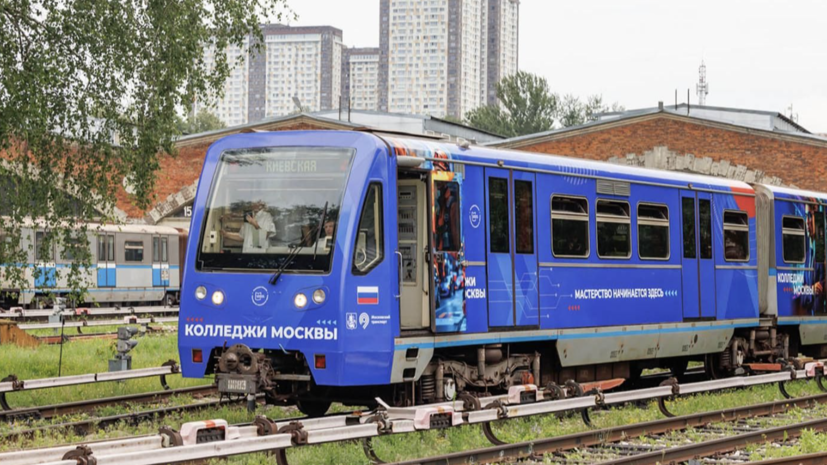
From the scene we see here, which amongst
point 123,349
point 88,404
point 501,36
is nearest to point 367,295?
point 88,404

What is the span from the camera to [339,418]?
10070mm

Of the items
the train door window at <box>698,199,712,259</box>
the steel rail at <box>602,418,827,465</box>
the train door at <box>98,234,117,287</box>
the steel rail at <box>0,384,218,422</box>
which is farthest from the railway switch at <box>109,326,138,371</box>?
the train door at <box>98,234,117,287</box>

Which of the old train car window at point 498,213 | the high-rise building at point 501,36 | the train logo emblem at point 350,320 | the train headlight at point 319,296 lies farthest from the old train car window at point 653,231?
the high-rise building at point 501,36

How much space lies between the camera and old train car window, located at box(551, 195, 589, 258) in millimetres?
13352

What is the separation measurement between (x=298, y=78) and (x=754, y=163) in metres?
158

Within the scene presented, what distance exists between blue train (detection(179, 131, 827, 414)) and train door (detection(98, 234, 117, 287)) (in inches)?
945

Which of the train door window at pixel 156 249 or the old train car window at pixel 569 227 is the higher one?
the train door window at pixel 156 249

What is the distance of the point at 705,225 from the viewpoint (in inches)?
642

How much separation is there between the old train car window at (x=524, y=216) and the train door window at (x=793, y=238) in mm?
6825

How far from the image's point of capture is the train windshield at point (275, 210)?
10.8 metres

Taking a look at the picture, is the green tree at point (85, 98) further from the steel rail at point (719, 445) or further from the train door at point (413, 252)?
the steel rail at point (719, 445)

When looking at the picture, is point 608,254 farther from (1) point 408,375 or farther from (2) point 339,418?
(2) point 339,418

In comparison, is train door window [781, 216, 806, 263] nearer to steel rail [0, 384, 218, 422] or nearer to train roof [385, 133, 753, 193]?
train roof [385, 133, 753, 193]

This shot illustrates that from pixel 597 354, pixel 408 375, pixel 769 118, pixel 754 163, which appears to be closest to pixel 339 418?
pixel 408 375
